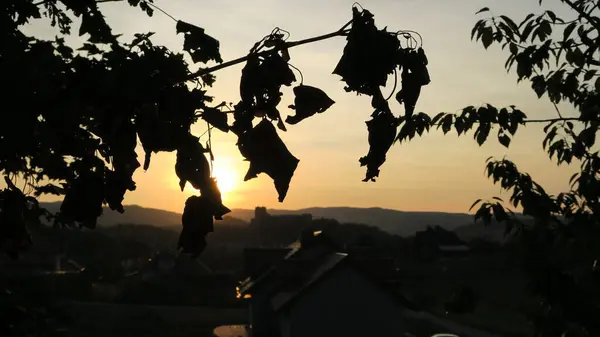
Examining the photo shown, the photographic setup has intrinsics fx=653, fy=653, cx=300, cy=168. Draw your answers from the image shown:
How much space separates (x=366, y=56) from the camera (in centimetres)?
229

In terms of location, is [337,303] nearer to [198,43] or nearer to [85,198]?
[85,198]

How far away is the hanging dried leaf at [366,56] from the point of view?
7.48ft

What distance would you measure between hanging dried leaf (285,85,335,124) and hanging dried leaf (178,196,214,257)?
0.46 m

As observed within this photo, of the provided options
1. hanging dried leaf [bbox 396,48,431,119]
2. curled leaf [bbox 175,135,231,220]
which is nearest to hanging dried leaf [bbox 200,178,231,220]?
curled leaf [bbox 175,135,231,220]

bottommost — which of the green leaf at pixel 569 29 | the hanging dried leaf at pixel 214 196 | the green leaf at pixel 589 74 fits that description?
the hanging dried leaf at pixel 214 196

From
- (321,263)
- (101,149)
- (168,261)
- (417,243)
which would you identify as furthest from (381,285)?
(417,243)

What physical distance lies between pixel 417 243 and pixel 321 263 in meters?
62.1

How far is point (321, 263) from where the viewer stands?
25828 mm

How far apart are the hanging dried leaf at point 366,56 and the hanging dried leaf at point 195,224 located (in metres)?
0.69

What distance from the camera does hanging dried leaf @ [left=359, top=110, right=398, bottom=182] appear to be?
2.46 meters

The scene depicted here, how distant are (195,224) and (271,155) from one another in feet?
1.30

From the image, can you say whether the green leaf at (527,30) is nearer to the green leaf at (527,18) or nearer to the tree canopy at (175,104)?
the green leaf at (527,18)

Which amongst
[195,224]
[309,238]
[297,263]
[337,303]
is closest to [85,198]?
[195,224]

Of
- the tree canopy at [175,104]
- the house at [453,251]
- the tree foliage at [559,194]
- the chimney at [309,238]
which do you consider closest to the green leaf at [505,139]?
the tree foliage at [559,194]
